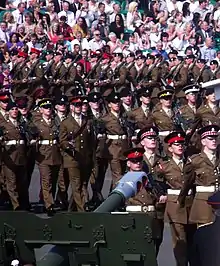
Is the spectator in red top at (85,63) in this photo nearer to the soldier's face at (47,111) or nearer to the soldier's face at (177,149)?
the soldier's face at (47,111)

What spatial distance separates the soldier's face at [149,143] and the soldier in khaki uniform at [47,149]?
2.86 m

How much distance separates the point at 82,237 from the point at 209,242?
3588 mm

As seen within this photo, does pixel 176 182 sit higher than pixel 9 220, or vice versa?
pixel 9 220

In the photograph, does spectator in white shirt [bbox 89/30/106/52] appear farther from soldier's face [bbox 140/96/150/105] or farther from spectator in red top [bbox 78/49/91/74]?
soldier's face [bbox 140/96/150/105]

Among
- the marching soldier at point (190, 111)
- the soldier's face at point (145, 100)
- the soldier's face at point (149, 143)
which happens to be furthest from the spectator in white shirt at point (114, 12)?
the soldier's face at point (149, 143)

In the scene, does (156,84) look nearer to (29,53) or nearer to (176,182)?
(29,53)

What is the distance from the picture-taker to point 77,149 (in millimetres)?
11891

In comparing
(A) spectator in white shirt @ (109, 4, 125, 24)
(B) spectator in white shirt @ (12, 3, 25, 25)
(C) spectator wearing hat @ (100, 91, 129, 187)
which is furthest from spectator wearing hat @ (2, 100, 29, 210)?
(A) spectator in white shirt @ (109, 4, 125, 24)

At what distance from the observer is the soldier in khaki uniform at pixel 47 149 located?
1201cm

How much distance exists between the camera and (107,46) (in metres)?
20.2

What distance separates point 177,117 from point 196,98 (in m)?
0.75

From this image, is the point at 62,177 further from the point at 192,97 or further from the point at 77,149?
the point at 192,97

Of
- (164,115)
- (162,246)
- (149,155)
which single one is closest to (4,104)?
(164,115)

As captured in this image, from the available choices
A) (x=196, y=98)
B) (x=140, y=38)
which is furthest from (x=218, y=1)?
(x=196, y=98)
